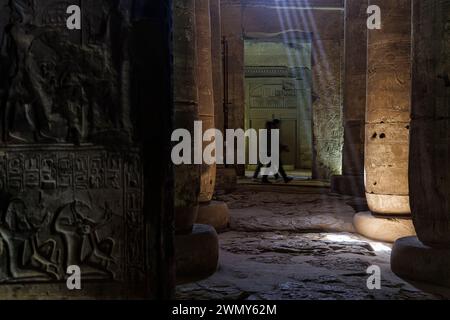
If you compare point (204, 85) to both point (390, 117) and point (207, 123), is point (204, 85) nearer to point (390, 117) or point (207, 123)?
point (207, 123)

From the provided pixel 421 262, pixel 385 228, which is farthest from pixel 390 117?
pixel 421 262

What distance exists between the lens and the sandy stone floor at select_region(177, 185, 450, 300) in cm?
423

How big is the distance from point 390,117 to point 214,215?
285cm

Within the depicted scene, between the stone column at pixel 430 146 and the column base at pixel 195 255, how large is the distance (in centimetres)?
194

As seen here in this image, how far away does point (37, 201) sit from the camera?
290 centimetres

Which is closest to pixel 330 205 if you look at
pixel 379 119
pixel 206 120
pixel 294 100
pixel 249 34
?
pixel 379 119

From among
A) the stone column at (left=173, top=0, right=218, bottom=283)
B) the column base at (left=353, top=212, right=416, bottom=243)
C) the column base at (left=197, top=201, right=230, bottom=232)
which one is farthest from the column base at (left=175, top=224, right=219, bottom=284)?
the column base at (left=353, top=212, right=416, bottom=243)

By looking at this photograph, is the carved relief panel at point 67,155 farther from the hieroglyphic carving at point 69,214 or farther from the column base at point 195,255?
the column base at point 195,255

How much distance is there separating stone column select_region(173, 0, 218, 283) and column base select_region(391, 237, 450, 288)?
6.23ft

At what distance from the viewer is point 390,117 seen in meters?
6.55

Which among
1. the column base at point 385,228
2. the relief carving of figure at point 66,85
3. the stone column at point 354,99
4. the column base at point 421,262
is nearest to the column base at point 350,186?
the stone column at point 354,99

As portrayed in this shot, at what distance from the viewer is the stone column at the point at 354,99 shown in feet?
31.7
